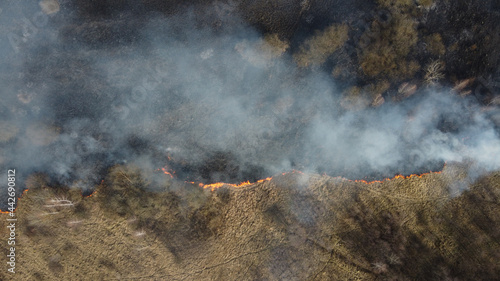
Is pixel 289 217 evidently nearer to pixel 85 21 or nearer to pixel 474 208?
pixel 474 208

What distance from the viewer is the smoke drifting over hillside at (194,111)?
12.4 metres

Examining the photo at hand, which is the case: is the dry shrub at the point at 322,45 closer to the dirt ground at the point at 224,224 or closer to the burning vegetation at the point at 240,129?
the burning vegetation at the point at 240,129

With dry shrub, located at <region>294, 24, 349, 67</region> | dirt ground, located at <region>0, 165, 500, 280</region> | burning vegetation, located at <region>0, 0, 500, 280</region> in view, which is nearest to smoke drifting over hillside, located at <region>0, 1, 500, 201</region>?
burning vegetation, located at <region>0, 0, 500, 280</region>

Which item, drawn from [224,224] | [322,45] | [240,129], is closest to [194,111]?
[240,129]

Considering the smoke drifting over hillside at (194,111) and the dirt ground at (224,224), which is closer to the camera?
the dirt ground at (224,224)

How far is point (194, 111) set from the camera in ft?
41.9

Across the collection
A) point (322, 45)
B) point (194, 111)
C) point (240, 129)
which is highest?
point (322, 45)

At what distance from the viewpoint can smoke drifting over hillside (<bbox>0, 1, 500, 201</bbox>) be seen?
40.7 ft

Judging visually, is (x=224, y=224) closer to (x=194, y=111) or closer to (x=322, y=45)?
(x=194, y=111)

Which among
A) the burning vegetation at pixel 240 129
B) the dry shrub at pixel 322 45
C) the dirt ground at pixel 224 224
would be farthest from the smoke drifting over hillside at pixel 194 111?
the dirt ground at pixel 224 224

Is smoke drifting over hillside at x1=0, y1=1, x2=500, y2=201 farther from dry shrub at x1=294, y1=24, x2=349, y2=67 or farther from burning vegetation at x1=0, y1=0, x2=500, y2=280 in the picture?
dry shrub at x1=294, y1=24, x2=349, y2=67

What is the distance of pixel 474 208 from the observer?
12.0 metres

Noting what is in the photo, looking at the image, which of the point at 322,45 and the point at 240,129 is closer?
the point at 322,45

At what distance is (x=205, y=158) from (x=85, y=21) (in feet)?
24.0
